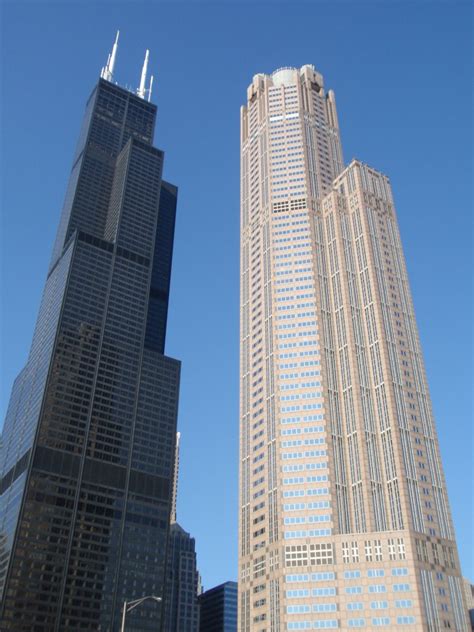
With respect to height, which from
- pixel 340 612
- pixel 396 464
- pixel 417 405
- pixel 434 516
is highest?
pixel 417 405

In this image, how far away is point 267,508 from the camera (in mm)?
185125

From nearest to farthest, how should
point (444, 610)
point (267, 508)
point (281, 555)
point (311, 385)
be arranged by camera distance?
point (444, 610) → point (281, 555) → point (267, 508) → point (311, 385)

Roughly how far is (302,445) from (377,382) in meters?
29.0

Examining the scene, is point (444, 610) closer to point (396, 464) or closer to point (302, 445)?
point (396, 464)

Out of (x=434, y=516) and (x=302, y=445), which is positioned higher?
(x=302, y=445)

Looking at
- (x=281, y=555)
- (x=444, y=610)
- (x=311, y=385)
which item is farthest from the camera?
(x=311, y=385)

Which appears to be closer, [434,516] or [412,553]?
[412,553]

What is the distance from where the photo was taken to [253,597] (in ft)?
583

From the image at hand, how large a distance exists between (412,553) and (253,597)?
45.2 m

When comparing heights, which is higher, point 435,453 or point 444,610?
point 435,453

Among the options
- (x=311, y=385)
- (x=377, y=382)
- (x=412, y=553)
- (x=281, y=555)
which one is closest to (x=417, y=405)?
(x=377, y=382)

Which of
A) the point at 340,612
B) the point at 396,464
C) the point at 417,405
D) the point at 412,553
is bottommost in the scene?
the point at 340,612

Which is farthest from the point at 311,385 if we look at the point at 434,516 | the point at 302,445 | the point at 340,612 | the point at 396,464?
the point at 340,612

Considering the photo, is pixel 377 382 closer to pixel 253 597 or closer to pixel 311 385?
pixel 311 385
